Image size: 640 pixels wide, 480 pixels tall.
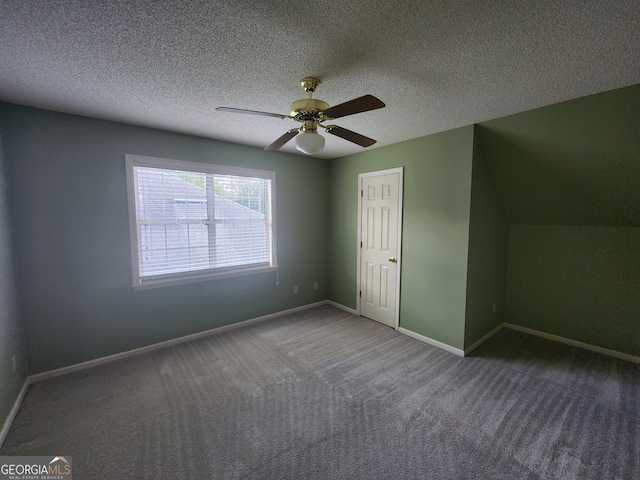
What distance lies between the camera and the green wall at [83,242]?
2.31 metres

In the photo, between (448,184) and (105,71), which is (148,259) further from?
(448,184)

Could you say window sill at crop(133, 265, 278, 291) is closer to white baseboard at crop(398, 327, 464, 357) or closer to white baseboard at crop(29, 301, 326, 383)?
white baseboard at crop(29, 301, 326, 383)

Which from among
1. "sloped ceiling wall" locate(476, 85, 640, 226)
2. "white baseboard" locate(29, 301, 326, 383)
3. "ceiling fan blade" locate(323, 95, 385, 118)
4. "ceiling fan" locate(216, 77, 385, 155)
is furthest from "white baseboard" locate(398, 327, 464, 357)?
"ceiling fan blade" locate(323, 95, 385, 118)

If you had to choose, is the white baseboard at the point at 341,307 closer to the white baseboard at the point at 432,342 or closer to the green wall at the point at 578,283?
the white baseboard at the point at 432,342

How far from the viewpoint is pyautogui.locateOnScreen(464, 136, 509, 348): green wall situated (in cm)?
286

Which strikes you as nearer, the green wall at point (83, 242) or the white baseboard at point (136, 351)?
the green wall at point (83, 242)

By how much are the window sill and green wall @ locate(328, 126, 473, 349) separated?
2000 millimetres

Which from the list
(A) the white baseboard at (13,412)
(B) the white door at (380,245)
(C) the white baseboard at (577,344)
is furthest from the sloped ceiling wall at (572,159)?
(A) the white baseboard at (13,412)

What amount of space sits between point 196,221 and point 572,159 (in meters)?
4.03

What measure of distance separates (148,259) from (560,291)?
497 centimetres

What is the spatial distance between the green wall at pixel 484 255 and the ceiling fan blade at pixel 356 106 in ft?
5.85

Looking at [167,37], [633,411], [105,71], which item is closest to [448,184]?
[633,411]

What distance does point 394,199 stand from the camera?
3490 millimetres

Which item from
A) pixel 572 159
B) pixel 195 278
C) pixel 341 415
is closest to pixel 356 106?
pixel 341 415
